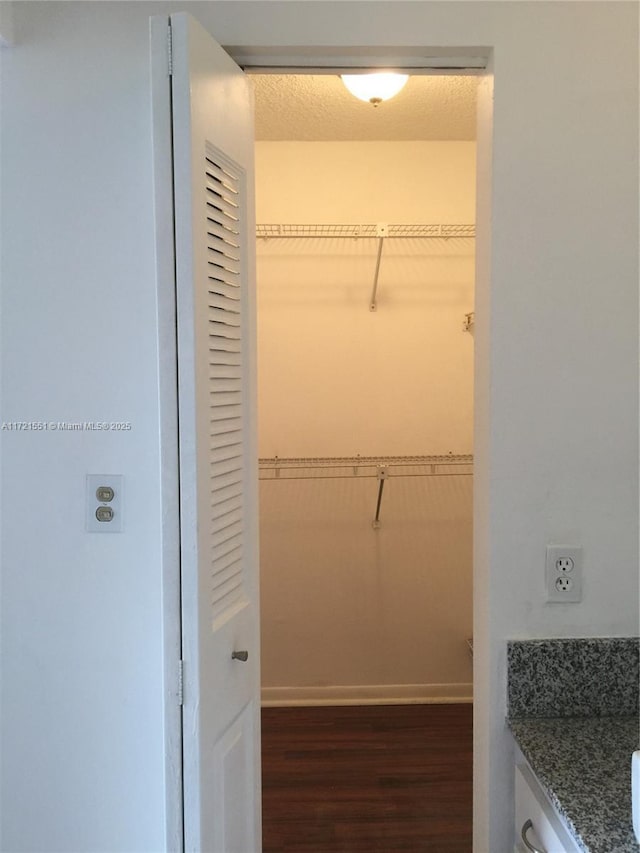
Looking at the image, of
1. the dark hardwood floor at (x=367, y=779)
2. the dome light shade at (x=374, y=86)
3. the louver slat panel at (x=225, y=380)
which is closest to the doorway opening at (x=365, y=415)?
the dark hardwood floor at (x=367, y=779)

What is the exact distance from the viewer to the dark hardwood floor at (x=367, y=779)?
227 cm

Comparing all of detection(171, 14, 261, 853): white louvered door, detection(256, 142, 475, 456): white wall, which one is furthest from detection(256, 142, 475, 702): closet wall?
detection(171, 14, 261, 853): white louvered door

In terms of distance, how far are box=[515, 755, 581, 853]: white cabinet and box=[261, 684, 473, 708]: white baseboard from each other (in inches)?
72.4

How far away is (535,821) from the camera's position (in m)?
1.32

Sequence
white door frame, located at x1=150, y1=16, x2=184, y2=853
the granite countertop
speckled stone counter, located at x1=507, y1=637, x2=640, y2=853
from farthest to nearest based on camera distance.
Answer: speckled stone counter, located at x1=507, y1=637, x2=640, y2=853 < white door frame, located at x1=150, y1=16, x2=184, y2=853 < the granite countertop

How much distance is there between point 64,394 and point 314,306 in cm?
188

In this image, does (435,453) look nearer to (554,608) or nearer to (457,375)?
(457,375)

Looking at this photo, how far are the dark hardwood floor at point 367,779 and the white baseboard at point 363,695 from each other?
0.04 meters

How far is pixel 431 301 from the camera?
3.19 m

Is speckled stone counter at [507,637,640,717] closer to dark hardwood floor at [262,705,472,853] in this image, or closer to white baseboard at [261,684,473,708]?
dark hardwood floor at [262,705,472,853]

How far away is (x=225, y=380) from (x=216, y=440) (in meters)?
0.13

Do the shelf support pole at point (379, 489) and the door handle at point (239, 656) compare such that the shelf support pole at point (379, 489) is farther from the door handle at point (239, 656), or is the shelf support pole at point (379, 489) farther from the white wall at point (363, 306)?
the door handle at point (239, 656)

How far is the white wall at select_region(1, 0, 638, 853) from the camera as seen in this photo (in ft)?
4.64


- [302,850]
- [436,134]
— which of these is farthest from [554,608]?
[436,134]
